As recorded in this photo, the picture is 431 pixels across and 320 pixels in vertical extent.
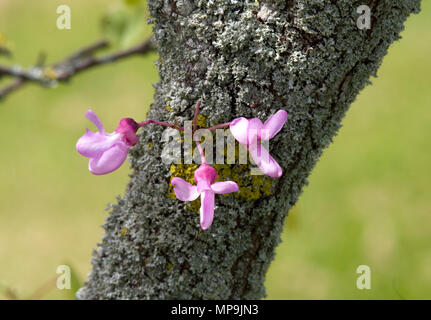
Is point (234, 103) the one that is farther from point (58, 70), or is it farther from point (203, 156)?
point (58, 70)

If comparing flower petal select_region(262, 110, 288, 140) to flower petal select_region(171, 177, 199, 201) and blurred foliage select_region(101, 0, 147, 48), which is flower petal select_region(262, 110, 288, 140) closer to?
flower petal select_region(171, 177, 199, 201)

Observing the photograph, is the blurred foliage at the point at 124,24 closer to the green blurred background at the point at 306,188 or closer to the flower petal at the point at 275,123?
the green blurred background at the point at 306,188

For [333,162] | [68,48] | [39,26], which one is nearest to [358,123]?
[333,162]

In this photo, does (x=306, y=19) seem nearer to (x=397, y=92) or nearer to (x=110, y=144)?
(x=110, y=144)

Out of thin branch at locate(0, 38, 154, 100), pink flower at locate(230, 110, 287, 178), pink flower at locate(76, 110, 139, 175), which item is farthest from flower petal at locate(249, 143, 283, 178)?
thin branch at locate(0, 38, 154, 100)

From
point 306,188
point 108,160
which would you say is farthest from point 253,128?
point 306,188

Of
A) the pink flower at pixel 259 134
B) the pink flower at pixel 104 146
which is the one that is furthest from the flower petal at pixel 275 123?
the pink flower at pixel 104 146
